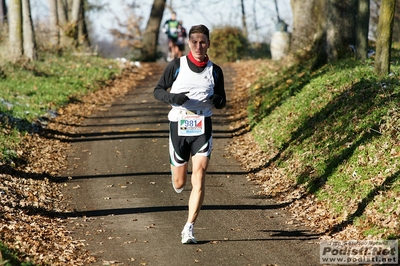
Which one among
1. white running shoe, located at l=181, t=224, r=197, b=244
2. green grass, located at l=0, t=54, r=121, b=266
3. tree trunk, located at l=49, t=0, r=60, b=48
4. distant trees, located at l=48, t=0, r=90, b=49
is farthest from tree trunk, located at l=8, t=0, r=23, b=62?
white running shoe, located at l=181, t=224, r=197, b=244

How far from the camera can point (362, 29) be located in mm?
17359

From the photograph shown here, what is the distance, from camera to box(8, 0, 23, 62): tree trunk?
24.2 m

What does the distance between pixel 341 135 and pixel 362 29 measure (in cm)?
642

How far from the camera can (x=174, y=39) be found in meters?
29.6

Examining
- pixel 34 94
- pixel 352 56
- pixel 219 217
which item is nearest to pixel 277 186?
pixel 219 217

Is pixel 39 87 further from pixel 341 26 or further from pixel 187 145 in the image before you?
pixel 187 145

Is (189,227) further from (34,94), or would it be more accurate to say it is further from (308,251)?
(34,94)

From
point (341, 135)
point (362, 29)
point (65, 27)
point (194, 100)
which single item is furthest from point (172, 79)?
point (65, 27)

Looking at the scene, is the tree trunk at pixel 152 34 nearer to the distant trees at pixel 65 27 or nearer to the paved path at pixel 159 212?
the distant trees at pixel 65 27

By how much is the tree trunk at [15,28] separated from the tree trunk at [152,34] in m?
10.8

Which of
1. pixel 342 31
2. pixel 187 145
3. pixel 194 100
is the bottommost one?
pixel 187 145

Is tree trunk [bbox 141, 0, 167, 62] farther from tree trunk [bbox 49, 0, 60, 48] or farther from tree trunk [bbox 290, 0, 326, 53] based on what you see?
tree trunk [bbox 290, 0, 326, 53]

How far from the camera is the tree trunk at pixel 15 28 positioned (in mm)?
24188

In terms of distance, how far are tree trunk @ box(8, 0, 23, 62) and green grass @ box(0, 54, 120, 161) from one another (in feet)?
2.28
